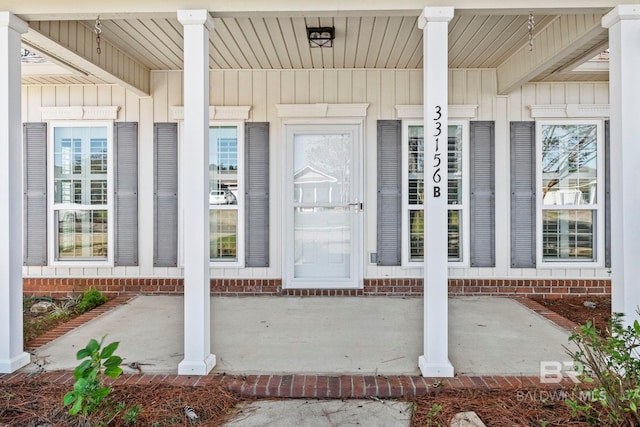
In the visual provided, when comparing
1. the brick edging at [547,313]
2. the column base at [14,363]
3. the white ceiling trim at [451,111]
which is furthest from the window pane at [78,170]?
the brick edging at [547,313]

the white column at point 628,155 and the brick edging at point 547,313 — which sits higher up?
the white column at point 628,155

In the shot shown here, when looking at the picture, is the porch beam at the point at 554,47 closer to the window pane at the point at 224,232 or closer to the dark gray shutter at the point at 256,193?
the dark gray shutter at the point at 256,193

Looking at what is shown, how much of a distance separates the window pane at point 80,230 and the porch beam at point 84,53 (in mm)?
1626

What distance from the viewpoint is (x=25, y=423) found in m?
2.30

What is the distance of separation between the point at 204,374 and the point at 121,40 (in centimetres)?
341

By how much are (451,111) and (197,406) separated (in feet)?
14.0

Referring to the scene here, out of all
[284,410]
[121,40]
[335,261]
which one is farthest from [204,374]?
[121,40]

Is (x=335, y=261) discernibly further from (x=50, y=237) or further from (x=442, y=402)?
(x=50, y=237)

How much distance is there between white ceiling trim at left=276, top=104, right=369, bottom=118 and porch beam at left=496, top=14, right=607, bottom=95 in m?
1.65

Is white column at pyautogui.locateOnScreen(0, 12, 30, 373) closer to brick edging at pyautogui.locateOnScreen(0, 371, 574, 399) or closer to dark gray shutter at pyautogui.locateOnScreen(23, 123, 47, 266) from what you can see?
brick edging at pyautogui.locateOnScreen(0, 371, 574, 399)

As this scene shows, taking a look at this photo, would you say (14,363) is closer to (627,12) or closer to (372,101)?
(372,101)

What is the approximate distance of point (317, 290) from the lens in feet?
17.2

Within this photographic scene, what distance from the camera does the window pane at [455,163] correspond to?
209 inches

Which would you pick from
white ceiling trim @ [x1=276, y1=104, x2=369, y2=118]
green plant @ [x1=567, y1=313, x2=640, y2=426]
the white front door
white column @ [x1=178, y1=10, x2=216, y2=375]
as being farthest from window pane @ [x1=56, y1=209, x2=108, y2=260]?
green plant @ [x1=567, y1=313, x2=640, y2=426]
